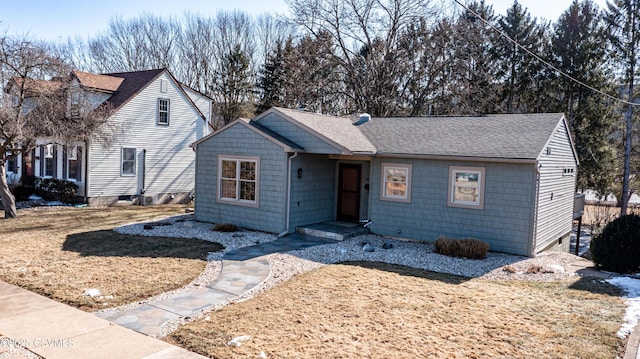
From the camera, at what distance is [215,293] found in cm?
771

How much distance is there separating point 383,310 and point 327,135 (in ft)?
23.9

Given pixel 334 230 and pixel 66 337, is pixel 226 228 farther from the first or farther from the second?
pixel 66 337

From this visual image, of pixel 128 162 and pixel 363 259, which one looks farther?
pixel 128 162

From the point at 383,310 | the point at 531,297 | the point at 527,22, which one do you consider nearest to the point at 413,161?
the point at 531,297

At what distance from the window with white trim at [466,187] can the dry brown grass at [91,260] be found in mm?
6435

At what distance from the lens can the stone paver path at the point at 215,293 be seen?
636 cm

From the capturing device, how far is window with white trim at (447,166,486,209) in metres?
11.9

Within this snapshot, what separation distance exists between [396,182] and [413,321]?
285 inches

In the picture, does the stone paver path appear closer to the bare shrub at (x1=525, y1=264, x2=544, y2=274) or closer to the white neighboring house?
the bare shrub at (x1=525, y1=264, x2=544, y2=274)

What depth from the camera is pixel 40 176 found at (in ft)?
70.5

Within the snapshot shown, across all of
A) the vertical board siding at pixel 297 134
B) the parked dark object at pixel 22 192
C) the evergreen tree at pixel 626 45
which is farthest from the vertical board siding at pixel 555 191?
the parked dark object at pixel 22 192

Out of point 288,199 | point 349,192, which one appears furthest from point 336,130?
point 288,199

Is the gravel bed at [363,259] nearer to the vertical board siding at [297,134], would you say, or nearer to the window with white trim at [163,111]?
the vertical board siding at [297,134]

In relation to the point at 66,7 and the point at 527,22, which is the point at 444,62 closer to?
the point at 527,22
